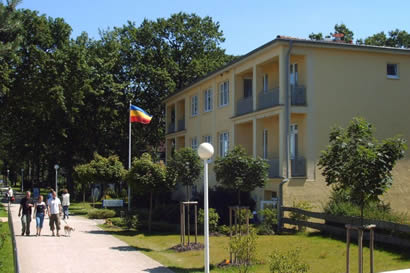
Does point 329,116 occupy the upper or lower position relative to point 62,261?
upper

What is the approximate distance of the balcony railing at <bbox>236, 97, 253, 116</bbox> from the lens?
26969 mm

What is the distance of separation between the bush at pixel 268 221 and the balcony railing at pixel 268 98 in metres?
4.91

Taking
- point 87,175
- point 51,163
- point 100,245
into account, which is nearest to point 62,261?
point 100,245

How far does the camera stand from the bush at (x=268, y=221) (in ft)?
69.8

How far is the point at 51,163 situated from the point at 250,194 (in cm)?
3387

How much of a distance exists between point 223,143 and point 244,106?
12.7 ft

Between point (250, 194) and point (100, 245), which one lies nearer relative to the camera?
point (100, 245)

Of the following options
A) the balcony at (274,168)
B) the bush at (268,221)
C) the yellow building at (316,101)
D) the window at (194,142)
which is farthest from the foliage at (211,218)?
the window at (194,142)

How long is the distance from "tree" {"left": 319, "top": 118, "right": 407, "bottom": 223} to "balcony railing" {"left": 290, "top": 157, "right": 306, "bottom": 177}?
1226cm

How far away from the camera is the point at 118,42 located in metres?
47.8

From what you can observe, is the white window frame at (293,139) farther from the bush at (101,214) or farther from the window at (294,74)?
the bush at (101,214)

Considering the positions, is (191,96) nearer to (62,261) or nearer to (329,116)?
(329,116)

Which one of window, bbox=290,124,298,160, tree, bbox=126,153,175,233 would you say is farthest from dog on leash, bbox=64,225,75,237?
window, bbox=290,124,298,160

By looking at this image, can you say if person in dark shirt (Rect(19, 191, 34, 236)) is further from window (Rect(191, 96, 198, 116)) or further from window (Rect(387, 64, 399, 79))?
window (Rect(387, 64, 399, 79))
